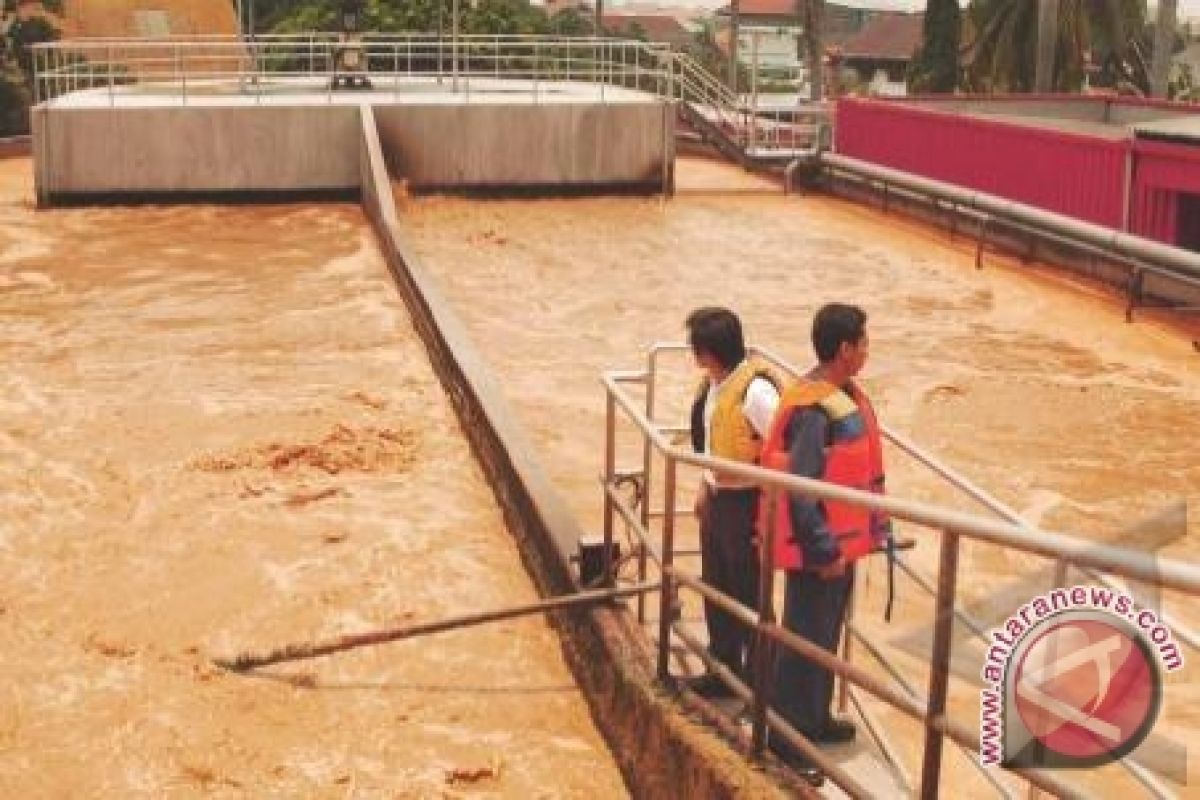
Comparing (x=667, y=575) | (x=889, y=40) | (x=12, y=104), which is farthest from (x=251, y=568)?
(x=889, y=40)

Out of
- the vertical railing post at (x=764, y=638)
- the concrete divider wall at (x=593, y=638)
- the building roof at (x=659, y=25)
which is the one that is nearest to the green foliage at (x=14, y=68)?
the concrete divider wall at (x=593, y=638)

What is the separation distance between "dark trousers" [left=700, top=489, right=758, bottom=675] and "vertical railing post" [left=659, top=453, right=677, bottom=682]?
133 mm

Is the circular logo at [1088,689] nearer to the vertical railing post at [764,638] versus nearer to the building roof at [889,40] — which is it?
the vertical railing post at [764,638]

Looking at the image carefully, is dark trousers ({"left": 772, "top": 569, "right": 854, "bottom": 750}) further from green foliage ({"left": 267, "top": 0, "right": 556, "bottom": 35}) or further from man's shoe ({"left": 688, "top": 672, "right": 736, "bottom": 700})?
green foliage ({"left": 267, "top": 0, "right": 556, "bottom": 35})

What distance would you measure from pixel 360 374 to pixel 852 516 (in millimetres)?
8850

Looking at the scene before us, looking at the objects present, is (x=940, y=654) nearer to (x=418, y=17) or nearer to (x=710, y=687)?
(x=710, y=687)

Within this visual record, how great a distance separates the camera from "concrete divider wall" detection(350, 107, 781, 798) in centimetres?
484

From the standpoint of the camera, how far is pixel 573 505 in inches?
379

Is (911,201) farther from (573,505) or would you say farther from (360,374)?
(573,505)

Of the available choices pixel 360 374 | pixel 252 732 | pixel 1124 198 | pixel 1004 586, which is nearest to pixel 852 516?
pixel 252 732

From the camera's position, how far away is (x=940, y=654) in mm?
3393

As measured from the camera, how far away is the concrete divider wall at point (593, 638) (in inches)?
191

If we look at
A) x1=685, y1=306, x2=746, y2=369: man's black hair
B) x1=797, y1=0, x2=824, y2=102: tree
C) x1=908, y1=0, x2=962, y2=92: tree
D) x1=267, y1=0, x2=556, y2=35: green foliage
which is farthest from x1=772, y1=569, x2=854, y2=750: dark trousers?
x1=908, y1=0, x2=962, y2=92: tree

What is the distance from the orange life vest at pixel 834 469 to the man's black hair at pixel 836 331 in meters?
0.11
